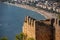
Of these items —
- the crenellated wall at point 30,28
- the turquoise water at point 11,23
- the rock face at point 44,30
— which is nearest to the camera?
the rock face at point 44,30

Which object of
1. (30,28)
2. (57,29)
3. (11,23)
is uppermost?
(57,29)

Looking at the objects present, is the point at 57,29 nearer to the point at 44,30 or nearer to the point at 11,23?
the point at 44,30

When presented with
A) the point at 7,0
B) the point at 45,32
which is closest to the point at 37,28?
the point at 45,32

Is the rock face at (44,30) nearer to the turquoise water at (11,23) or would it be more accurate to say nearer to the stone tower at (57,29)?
the stone tower at (57,29)

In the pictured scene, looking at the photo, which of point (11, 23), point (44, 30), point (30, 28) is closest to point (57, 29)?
point (44, 30)

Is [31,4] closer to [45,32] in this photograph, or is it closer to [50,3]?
[50,3]

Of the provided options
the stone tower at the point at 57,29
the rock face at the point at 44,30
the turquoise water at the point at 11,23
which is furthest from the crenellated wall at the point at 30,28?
the turquoise water at the point at 11,23

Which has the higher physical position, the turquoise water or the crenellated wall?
the crenellated wall

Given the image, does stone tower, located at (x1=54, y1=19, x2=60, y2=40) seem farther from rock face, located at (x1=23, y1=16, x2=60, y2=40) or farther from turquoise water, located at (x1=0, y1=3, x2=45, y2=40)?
turquoise water, located at (x1=0, y1=3, x2=45, y2=40)

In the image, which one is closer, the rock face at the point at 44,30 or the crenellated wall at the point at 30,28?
the rock face at the point at 44,30

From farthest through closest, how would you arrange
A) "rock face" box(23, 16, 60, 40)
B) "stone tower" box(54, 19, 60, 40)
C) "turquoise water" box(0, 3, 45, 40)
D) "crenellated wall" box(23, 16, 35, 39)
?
"turquoise water" box(0, 3, 45, 40)
"crenellated wall" box(23, 16, 35, 39)
"rock face" box(23, 16, 60, 40)
"stone tower" box(54, 19, 60, 40)

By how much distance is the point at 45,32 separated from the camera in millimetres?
9891

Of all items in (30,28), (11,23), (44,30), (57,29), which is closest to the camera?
(57,29)

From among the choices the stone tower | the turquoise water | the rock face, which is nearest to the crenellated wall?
the rock face
